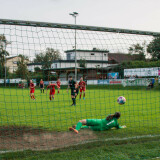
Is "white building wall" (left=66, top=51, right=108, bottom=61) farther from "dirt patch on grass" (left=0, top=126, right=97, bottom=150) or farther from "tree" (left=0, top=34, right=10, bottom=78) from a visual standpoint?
"dirt patch on grass" (left=0, top=126, right=97, bottom=150)

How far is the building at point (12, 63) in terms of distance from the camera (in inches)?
213

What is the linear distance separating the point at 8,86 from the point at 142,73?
14.0 ft

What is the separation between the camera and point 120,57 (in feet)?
21.8

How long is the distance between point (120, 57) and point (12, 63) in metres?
3.14

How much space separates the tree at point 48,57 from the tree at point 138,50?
7.72 ft

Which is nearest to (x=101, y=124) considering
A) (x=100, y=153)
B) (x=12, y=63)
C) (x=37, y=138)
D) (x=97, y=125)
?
(x=97, y=125)

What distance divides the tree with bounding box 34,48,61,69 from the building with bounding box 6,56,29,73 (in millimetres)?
512

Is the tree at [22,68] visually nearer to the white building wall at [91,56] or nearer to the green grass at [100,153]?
the white building wall at [91,56]

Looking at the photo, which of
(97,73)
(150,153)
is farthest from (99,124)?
(150,153)

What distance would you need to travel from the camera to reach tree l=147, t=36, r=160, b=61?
24.0 feet

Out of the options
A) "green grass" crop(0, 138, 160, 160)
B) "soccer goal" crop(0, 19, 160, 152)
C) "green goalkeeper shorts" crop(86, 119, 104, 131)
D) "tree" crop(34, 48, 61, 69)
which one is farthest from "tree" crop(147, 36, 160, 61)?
"tree" crop(34, 48, 61, 69)

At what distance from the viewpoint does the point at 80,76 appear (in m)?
6.68

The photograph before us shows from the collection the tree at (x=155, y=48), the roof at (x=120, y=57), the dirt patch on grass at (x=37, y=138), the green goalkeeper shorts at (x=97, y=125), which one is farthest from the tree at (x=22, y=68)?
the tree at (x=155, y=48)

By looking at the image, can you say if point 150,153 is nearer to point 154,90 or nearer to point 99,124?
point 99,124
